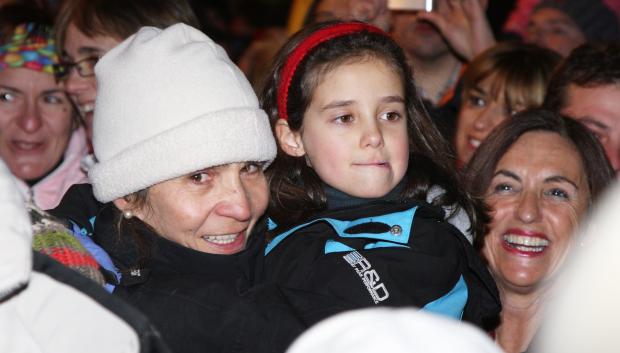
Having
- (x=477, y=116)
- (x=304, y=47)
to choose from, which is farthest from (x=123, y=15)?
(x=477, y=116)

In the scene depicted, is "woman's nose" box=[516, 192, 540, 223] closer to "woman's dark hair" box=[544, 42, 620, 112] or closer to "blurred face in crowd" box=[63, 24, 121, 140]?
"woman's dark hair" box=[544, 42, 620, 112]

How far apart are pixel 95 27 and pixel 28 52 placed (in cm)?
51

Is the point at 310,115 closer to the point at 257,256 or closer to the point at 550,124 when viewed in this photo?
the point at 257,256

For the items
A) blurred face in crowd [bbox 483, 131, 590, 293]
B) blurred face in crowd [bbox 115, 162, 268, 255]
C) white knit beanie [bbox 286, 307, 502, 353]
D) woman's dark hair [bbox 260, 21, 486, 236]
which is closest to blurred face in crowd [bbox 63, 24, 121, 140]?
woman's dark hair [bbox 260, 21, 486, 236]

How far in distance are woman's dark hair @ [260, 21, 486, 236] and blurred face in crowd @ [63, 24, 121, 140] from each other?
1115mm

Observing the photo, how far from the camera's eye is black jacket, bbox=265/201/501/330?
2727 mm

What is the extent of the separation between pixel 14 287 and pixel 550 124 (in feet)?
9.36

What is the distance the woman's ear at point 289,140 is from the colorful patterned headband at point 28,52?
1.68 meters

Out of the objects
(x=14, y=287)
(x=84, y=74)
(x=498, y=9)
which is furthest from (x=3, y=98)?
(x=498, y=9)

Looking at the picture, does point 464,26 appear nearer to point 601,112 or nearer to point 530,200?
point 601,112

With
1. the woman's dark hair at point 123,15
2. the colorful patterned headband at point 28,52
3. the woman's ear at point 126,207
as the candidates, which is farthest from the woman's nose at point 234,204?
the colorful patterned headband at point 28,52

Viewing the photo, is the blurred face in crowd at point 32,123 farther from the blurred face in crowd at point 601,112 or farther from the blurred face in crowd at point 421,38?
the blurred face in crowd at point 601,112

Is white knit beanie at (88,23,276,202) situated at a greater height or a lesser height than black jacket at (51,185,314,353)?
greater

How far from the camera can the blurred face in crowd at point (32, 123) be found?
4652 mm
